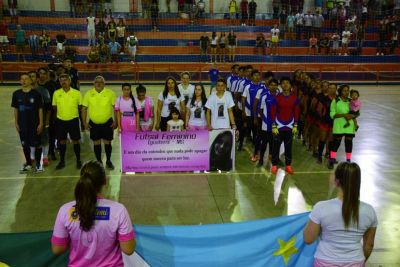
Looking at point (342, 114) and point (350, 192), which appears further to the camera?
point (342, 114)

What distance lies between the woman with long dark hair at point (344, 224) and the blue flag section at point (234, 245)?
2.63 feet

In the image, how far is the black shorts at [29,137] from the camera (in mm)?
8229

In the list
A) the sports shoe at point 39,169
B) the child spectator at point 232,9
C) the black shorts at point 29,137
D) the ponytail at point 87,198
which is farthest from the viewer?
the child spectator at point 232,9

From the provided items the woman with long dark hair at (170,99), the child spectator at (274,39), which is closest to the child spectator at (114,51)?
the child spectator at (274,39)

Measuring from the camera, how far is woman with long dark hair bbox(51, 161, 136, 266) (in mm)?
2955

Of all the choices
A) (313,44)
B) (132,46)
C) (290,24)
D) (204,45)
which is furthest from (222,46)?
(313,44)

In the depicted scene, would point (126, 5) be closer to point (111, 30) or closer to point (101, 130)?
point (111, 30)

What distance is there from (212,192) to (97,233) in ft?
15.4

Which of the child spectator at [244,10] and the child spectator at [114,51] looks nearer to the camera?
the child spectator at [114,51]

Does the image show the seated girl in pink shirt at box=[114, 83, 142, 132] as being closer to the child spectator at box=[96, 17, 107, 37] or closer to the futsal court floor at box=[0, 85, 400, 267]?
the futsal court floor at box=[0, 85, 400, 267]

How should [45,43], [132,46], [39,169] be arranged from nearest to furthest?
1. [39,169]
2. [45,43]
3. [132,46]

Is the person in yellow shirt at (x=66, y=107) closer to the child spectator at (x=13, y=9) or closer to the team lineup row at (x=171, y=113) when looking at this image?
the team lineup row at (x=171, y=113)

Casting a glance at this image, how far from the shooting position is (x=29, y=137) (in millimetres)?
8281

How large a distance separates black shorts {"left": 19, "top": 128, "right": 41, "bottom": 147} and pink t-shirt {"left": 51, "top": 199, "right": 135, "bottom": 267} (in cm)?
564
